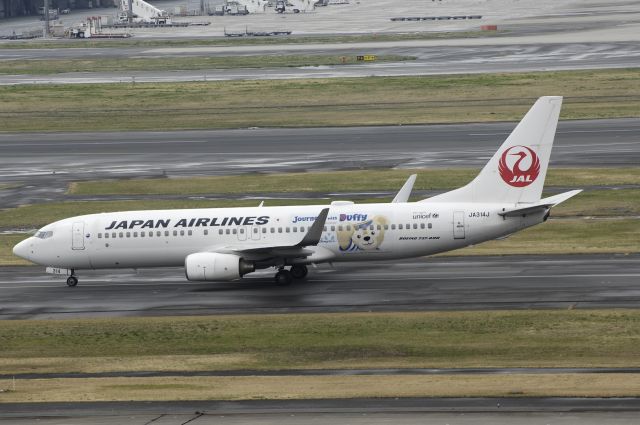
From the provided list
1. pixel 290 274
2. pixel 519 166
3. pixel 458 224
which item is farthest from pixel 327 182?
pixel 519 166

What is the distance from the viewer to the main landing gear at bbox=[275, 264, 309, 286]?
53.7 meters

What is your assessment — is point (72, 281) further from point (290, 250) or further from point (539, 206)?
point (539, 206)

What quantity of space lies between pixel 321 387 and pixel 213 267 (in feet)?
52.3

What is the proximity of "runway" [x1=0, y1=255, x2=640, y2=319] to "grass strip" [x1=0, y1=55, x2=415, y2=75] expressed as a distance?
93.6 metres

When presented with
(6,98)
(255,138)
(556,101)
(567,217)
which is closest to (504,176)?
(556,101)

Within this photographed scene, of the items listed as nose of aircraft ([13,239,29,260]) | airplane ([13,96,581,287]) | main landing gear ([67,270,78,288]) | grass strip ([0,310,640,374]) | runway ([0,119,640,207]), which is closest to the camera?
grass strip ([0,310,640,374])

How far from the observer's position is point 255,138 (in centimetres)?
9862

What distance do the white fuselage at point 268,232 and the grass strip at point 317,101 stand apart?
49.1 metres

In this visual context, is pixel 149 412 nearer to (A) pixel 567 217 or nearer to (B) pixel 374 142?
(A) pixel 567 217

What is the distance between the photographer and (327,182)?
78.5m

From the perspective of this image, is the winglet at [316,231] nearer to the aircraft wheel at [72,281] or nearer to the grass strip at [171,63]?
the aircraft wheel at [72,281]

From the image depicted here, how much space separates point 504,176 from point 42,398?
931 inches

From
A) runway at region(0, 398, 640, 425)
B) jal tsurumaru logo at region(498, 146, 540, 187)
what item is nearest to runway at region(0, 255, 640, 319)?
jal tsurumaru logo at region(498, 146, 540, 187)

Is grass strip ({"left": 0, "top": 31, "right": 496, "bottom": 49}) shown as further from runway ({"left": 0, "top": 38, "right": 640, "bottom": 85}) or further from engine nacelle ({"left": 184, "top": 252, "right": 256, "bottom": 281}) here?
engine nacelle ({"left": 184, "top": 252, "right": 256, "bottom": 281})
